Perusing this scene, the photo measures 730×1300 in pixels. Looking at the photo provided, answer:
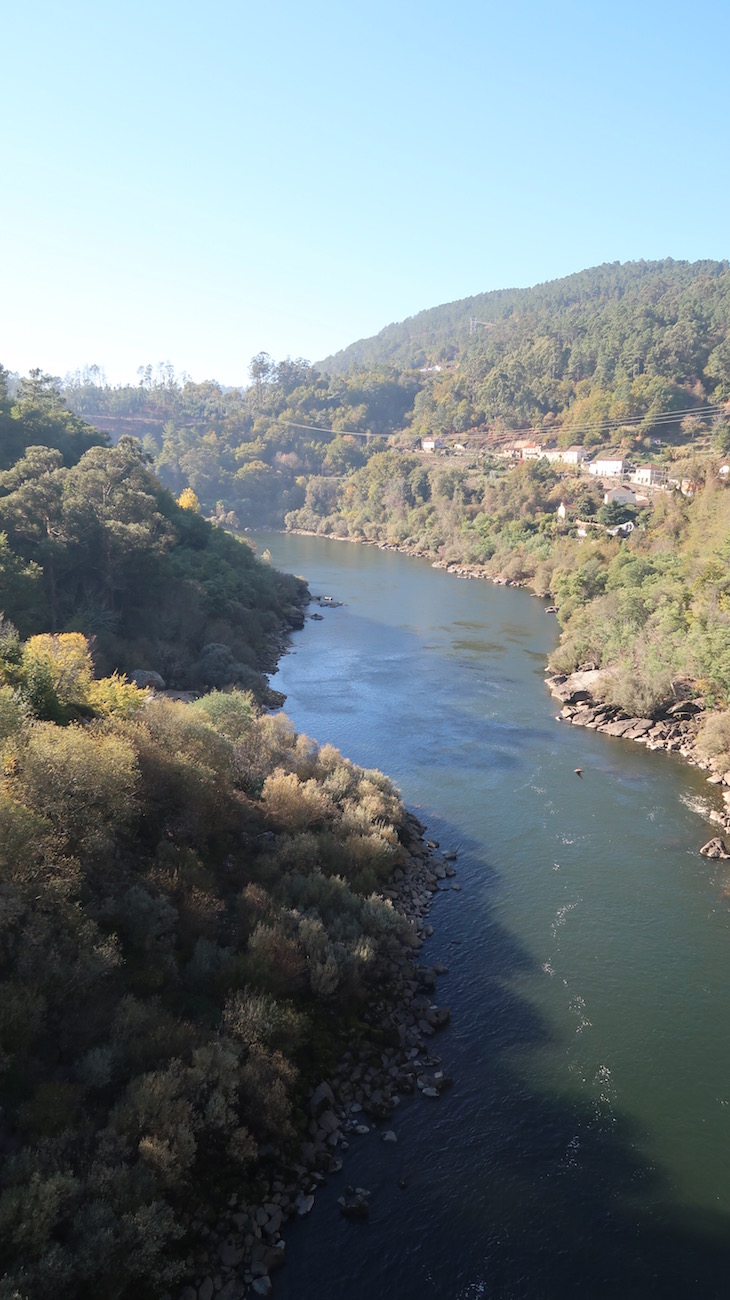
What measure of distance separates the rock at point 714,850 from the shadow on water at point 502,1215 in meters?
9.55

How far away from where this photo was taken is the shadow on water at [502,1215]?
33.1 ft

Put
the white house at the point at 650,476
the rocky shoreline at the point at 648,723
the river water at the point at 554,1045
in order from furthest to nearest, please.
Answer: the white house at the point at 650,476
the rocky shoreline at the point at 648,723
the river water at the point at 554,1045

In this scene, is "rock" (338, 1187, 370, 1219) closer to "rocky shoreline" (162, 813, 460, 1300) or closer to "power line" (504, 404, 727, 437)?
"rocky shoreline" (162, 813, 460, 1300)

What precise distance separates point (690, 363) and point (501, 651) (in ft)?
209

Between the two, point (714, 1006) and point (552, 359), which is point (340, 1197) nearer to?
point (714, 1006)

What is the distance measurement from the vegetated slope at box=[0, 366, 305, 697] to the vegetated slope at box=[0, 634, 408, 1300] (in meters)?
11.8

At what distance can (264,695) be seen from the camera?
32375 mm

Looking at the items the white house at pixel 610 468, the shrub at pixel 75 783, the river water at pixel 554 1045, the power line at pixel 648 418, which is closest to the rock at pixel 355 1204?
the river water at pixel 554 1045

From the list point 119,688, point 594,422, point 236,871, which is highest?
point 594,422

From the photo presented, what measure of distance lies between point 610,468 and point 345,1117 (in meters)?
68.8

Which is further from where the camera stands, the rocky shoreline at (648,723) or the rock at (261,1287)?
the rocky shoreline at (648,723)

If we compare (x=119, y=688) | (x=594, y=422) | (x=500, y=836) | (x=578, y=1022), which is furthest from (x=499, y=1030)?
(x=594, y=422)

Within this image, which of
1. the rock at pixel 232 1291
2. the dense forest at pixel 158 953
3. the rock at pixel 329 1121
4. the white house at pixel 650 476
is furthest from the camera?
the white house at pixel 650 476

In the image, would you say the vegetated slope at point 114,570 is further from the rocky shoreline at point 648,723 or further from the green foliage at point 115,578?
the rocky shoreline at point 648,723
